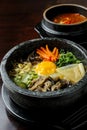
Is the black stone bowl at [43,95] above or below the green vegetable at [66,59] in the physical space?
above

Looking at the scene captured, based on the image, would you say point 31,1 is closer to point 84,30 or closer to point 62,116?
point 84,30

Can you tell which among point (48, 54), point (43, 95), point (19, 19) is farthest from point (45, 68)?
point (19, 19)

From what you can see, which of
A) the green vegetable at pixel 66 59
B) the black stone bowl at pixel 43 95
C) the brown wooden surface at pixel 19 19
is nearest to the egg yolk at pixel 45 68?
the green vegetable at pixel 66 59

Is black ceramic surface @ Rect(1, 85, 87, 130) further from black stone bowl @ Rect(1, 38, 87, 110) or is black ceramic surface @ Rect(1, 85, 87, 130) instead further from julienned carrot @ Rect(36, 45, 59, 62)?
julienned carrot @ Rect(36, 45, 59, 62)

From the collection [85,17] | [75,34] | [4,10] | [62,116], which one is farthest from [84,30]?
[4,10]

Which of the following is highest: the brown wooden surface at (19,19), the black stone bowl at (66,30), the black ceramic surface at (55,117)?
the black stone bowl at (66,30)

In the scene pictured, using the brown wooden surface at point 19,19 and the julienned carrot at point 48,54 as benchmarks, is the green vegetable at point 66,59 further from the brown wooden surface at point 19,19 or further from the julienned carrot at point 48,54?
the brown wooden surface at point 19,19

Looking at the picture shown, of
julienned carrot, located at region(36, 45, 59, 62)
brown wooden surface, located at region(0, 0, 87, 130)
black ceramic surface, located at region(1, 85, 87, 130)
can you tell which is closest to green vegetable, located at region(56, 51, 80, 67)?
julienned carrot, located at region(36, 45, 59, 62)

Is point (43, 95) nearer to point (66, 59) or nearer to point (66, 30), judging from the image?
point (66, 59)
